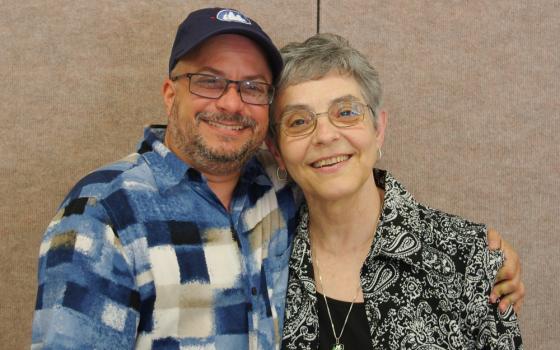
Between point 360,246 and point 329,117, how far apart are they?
0.41 meters

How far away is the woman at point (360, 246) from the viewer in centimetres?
154

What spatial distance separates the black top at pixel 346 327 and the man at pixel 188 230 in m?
0.12

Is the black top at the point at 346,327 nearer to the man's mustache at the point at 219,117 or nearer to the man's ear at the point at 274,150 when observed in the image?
the man's ear at the point at 274,150

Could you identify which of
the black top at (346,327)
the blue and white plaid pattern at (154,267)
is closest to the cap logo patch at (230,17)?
the blue and white plaid pattern at (154,267)

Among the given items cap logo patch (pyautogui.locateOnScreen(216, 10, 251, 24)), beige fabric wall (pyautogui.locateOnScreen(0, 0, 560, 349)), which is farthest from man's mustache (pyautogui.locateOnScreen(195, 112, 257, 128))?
beige fabric wall (pyautogui.locateOnScreen(0, 0, 560, 349))

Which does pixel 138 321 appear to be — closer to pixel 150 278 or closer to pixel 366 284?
pixel 150 278

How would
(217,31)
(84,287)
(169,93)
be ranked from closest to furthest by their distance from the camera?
(84,287), (217,31), (169,93)

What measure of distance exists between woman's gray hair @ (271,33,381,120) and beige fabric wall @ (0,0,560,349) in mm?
421

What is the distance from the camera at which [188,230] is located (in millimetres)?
1471

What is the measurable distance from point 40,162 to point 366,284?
3.92 ft

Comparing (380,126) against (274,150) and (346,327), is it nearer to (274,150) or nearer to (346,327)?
(274,150)

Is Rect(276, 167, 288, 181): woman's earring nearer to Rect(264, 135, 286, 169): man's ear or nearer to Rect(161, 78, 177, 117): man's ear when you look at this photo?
Rect(264, 135, 286, 169): man's ear

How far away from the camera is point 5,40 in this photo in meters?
1.93

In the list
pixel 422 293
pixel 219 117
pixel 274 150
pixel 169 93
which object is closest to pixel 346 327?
pixel 422 293
